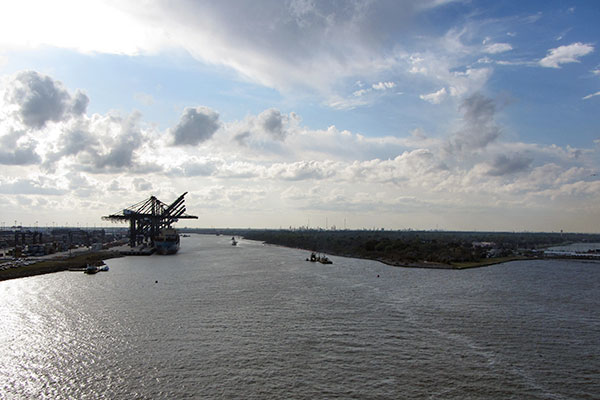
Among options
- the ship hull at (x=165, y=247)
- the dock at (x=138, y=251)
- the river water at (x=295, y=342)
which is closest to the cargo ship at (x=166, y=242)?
the ship hull at (x=165, y=247)

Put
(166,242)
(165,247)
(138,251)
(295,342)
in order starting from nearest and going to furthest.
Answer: (295,342) → (138,251) → (165,247) → (166,242)

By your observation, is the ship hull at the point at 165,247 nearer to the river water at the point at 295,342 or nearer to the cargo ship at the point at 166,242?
the cargo ship at the point at 166,242

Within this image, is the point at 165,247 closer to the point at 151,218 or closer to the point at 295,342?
the point at 151,218

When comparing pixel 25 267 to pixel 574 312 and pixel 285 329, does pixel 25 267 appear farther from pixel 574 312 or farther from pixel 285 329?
pixel 574 312

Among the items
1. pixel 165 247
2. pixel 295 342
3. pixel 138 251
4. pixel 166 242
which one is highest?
pixel 166 242

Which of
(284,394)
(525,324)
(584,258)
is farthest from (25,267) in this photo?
(584,258)

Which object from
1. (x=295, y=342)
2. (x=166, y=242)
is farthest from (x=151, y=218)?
(x=295, y=342)
